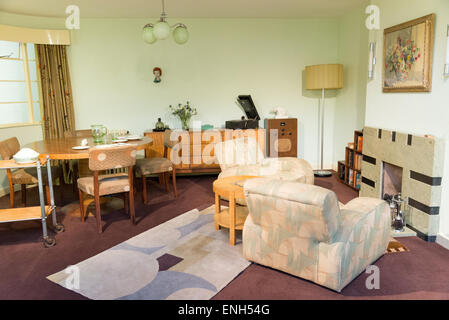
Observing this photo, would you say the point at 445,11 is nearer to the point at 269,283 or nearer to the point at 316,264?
the point at 316,264

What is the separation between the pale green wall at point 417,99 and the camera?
286 centimetres

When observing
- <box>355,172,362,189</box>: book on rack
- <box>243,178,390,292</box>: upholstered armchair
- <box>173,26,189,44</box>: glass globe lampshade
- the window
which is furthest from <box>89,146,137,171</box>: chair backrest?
<box>355,172,362,189</box>: book on rack

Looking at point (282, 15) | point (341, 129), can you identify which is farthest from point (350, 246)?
point (282, 15)

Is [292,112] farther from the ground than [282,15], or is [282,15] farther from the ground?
[282,15]

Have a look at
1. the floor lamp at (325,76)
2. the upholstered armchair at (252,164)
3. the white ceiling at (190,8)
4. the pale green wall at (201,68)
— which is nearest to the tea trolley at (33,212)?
the upholstered armchair at (252,164)

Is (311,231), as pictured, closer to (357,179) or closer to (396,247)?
(396,247)

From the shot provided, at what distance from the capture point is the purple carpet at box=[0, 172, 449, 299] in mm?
2273

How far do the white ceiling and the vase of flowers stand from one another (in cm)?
140

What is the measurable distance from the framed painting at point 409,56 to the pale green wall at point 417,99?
5 centimetres

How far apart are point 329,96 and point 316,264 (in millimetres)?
4259

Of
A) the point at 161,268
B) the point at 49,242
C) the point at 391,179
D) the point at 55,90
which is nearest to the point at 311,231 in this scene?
the point at 161,268

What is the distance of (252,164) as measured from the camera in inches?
167

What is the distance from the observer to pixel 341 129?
5.73 m

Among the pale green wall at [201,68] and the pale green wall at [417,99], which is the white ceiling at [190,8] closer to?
the pale green wall at [201,68]
